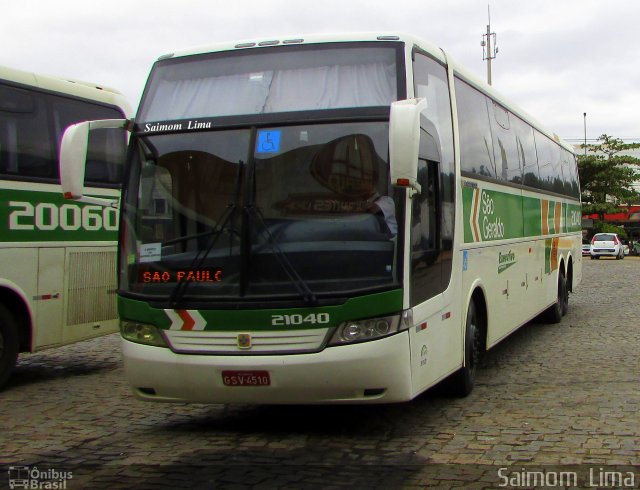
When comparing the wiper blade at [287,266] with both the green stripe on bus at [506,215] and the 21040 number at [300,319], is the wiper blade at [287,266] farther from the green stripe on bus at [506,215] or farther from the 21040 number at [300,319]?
the green stripe on bus at [506,215]

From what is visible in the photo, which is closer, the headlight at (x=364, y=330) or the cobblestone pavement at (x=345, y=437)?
the cobblestone pavement at (x=345, y=437)

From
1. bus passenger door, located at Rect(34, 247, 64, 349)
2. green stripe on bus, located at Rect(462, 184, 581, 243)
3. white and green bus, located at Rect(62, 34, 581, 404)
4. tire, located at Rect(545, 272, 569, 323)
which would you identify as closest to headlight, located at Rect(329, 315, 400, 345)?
white and green bus, located at Rect(62, 34, 581, 404)

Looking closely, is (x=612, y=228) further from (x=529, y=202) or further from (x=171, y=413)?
(x=171, y=413)

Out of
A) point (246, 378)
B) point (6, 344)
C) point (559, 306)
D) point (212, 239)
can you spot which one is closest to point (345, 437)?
point (246, 378)

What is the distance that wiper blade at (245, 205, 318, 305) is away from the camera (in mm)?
6219

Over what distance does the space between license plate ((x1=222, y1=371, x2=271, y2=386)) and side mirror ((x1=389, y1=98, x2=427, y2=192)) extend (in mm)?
1710

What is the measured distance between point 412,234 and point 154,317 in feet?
6.78

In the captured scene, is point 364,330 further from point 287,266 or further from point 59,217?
point 59,217

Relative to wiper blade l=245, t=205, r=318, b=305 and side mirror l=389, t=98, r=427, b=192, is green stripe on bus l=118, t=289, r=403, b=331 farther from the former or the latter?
side mirror l=389, t=98, r=427, b=192

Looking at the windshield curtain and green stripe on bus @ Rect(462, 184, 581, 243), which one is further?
green stripe on bus @ Rect(462, 184, 581, 243)

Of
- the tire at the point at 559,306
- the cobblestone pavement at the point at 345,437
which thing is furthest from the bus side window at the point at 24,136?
the tire at the point at 559,306

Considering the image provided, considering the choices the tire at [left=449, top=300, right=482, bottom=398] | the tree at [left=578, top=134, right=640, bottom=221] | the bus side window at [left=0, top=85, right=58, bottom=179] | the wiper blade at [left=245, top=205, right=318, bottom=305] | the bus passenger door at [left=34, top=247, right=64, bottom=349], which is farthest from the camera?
the tree at [left=578, top=134, right=640, bottom=221]

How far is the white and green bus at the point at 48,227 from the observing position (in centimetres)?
916

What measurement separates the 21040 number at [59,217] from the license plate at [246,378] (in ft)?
12.7
